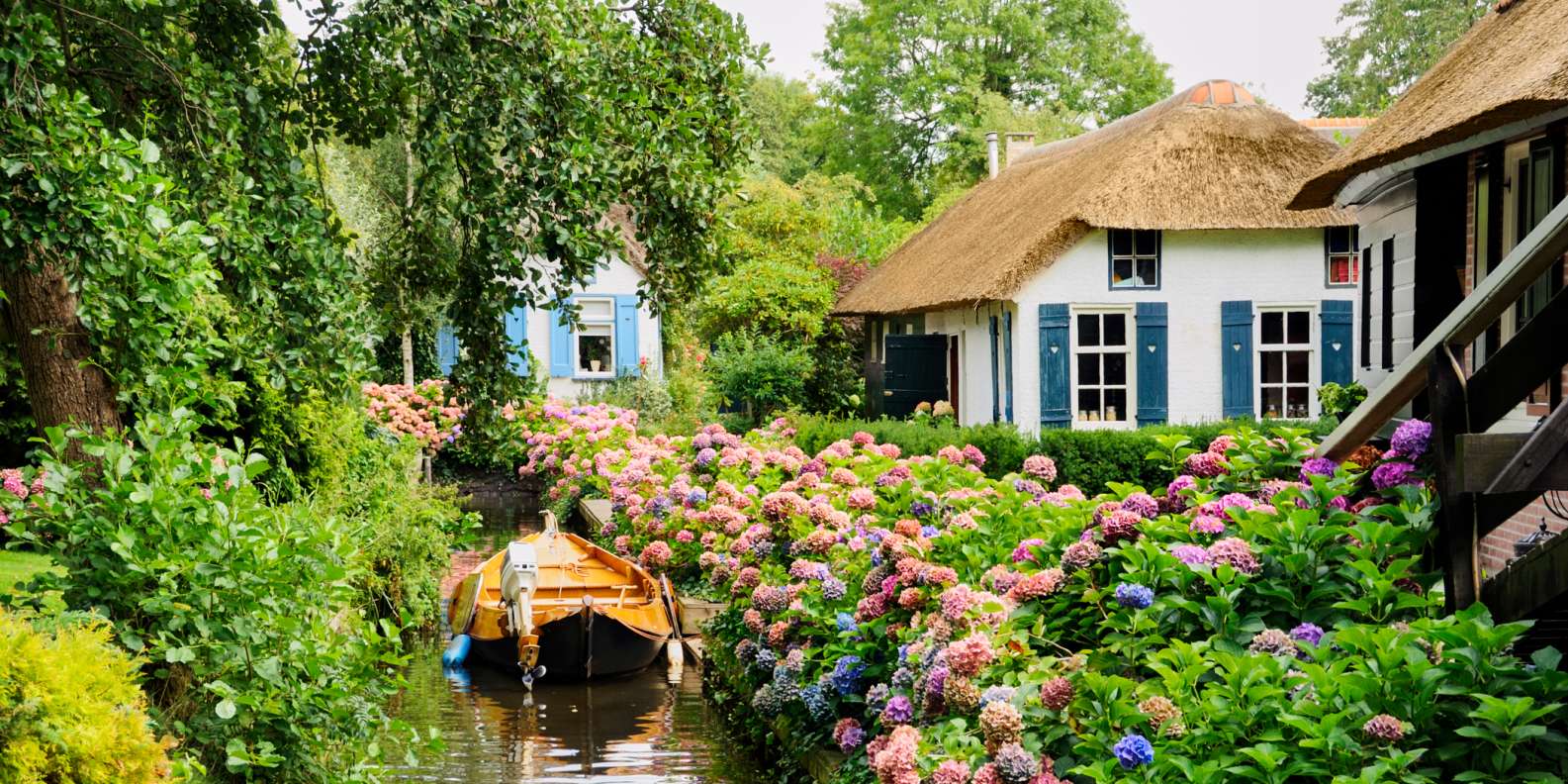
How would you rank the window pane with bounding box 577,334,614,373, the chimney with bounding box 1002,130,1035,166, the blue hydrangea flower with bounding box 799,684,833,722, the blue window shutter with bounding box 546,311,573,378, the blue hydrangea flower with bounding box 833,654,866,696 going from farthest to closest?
the window pane with bounding box 577,334,614,373 → the chimney with bounding box 1002,130,1035,166 → the blue window shutter with bounding box 546,311,573,378 → the blue hydrangea flower with bounding box 799,684,833,722 → the blue hydrangea flower with bounding box 833,654,866,696

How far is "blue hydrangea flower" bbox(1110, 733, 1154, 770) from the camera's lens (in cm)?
396

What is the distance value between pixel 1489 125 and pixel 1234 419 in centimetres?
962

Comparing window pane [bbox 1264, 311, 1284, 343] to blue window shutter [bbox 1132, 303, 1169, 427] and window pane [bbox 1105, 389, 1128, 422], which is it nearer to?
blue window shutter [bbox 1132, 303, 1169, 427]

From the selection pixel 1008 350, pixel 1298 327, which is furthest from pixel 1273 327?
pixel 1008 350

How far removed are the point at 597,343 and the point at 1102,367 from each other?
524 inches

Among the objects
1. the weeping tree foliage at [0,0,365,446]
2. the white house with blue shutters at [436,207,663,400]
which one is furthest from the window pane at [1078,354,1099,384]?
the weeping tree foliage at [0,0,365,446]

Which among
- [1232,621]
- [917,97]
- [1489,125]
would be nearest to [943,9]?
[917,97]

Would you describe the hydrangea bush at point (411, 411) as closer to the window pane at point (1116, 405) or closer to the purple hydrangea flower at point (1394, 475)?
the window pane at point (1116, 405)

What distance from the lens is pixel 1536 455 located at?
3.96 meters

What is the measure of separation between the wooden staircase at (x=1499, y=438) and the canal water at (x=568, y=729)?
5.69 m

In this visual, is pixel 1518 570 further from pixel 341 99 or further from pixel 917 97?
pixel 917 97

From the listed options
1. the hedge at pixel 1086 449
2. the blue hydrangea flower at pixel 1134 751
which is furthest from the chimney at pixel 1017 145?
the blue hydrangea flower at pixel 1134 751

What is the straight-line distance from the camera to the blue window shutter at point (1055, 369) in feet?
65.1

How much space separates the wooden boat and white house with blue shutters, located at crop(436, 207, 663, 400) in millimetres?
16010
